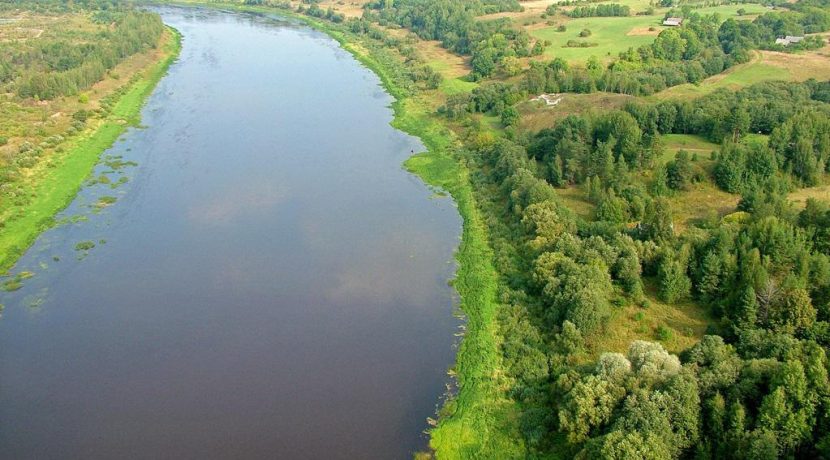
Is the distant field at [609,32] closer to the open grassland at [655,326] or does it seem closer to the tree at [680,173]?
the tree at [680,173]

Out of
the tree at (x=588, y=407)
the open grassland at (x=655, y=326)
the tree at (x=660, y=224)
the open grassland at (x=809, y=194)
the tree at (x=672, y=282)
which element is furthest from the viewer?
the open grassland at (x=809, y=194)

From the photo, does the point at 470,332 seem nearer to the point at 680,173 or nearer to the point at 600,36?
the point at 680,173

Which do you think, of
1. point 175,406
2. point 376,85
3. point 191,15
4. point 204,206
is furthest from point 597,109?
point 191,15

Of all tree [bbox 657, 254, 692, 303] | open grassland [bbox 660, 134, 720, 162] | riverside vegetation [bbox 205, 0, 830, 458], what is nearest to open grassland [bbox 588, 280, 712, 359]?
riverside vegetation [bbox 205, 0, 830, 458]

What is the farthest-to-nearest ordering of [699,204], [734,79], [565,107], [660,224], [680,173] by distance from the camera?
[734,79], [565,107], [680,173], [699,204], [660,224]

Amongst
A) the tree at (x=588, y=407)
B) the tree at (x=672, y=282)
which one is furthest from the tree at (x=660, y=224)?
the tree at (x=588, y=407)

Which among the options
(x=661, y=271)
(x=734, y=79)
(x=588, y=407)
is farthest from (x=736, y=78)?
(x=588, y=407)
